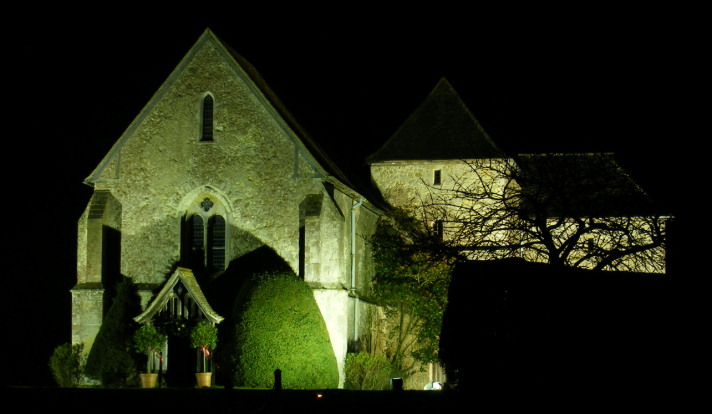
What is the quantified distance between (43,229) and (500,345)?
3150cm

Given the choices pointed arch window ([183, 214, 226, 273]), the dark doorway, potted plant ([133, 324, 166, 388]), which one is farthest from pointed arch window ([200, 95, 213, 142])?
potted plant ([133, 324, 166, 388])

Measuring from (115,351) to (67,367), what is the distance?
5.92ft

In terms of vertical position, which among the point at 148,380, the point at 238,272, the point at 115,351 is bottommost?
the point at 148,380

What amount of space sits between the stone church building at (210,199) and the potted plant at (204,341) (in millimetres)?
2422

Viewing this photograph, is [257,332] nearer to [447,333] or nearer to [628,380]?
[447,333]

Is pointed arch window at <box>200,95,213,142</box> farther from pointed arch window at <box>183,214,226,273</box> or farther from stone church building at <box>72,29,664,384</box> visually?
pointed arch window at <box>183,214,226,273</box>

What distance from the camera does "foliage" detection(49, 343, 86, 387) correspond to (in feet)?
102

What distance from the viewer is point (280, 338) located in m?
29.2

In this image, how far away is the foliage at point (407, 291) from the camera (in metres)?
35.2

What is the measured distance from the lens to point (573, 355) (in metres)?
16.8

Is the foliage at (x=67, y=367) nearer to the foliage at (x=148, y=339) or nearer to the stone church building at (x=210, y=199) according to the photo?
the stone church building at (x=210, y=199)

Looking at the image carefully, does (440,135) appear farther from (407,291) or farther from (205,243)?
(205,243)

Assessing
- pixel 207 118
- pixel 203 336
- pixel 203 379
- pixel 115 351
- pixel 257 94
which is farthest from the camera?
pixel 207 118

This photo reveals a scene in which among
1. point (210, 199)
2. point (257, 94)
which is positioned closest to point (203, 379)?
point (210, 199)
